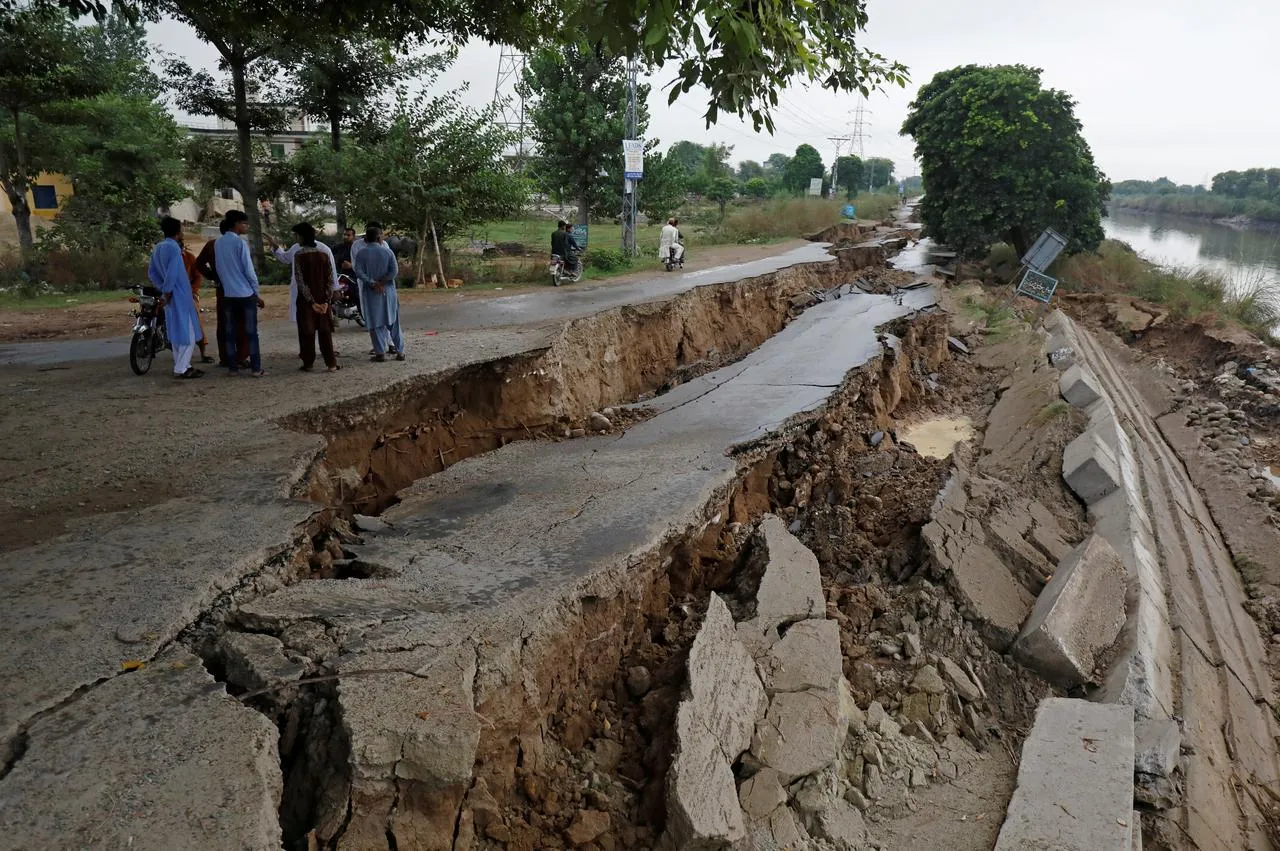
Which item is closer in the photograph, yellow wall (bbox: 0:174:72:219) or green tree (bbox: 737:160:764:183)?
yellow wall (bbox: 0:174:72:219)

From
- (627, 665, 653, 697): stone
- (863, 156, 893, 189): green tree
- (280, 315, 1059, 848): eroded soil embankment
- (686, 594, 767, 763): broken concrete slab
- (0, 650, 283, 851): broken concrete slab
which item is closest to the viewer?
(0, 650, 283, 851): broken concrete slab

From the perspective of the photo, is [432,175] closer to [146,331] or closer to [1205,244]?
[146,331]

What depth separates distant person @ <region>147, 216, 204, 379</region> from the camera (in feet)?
22.8

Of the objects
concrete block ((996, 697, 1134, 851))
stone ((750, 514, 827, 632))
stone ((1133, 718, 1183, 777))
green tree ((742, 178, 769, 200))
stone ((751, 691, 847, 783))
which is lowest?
stone ((1133, 718, 1183, 777))

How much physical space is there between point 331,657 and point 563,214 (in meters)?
36.1

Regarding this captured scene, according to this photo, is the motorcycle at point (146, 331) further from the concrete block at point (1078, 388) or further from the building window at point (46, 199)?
the building window at point (46, 199)

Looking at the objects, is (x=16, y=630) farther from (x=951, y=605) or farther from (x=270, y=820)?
(x=951, y=605)

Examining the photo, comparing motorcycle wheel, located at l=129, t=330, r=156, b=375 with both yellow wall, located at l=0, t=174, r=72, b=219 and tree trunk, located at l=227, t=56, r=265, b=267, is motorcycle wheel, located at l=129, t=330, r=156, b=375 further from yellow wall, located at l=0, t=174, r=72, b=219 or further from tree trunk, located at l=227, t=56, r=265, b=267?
yellow wall, located at l=0, t=174, r=72, b=219

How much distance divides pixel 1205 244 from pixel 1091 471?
46.1 m

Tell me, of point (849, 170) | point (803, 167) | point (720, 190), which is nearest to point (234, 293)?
point (720, 190)

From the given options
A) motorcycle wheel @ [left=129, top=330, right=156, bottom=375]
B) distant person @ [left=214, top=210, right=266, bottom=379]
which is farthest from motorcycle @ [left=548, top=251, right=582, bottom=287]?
motorcycle wheel @ [left=129, top=330, right=156, bottom=375]

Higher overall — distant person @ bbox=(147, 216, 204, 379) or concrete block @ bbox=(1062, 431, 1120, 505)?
distant person @ bbox=(147, 216, 204, 379)

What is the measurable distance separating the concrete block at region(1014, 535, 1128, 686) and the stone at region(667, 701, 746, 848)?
251cm

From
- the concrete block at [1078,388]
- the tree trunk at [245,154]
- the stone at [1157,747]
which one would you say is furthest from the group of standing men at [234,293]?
the tree trunk at [245,154]
